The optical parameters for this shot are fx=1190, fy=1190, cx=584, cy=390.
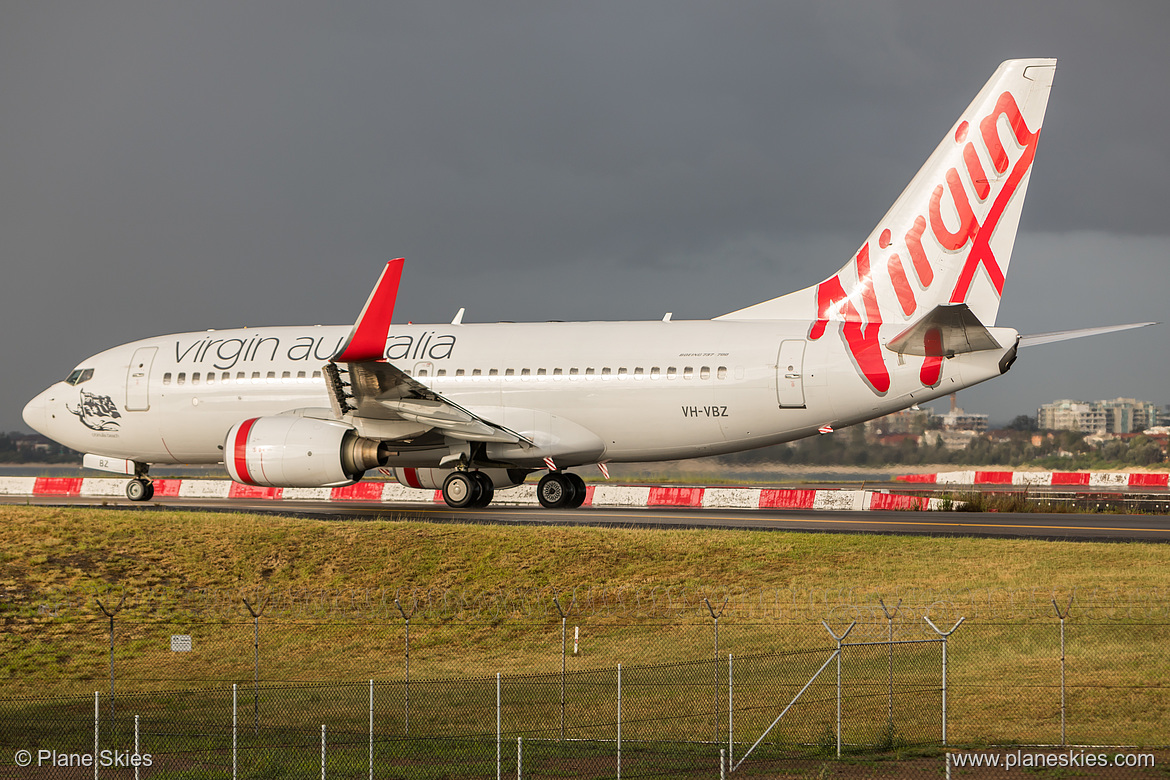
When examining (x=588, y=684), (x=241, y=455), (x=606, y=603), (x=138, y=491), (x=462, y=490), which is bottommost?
(x=588, y=684)

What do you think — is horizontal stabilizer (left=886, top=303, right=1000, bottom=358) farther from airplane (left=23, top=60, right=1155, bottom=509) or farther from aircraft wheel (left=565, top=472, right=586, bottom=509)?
aircraft wheel (left=565, top=472, right=586, bottom=509)

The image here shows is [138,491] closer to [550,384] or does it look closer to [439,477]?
[439,477]

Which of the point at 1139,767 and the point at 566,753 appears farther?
the point at 566,753

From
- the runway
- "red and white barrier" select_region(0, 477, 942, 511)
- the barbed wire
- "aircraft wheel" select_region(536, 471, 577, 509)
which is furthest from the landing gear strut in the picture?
"aircraft wheel" select_region(536, 471, 577, 509)

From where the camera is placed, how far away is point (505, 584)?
68.4 feet

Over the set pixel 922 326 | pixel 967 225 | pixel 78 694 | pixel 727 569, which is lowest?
pixel 78 694

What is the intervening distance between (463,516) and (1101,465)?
46611 millimetres

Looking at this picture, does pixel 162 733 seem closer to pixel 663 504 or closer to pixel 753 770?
pixel 753 770

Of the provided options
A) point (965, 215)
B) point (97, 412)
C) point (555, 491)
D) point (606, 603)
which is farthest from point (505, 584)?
point (97, 412)

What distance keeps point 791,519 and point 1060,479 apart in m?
24.7

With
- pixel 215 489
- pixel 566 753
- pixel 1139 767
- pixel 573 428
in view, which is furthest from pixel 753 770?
pixel 215 489

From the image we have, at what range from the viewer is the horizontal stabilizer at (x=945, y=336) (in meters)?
21.5

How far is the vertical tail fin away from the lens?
24469 mm

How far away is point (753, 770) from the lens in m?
11.7
